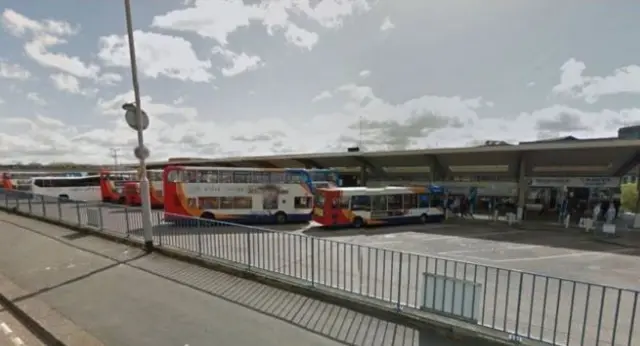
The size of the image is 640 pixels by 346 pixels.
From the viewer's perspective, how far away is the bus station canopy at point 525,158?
18.0 meters

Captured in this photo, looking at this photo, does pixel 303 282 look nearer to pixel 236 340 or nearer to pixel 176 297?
pixel 236 340

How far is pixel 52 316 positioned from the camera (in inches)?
167

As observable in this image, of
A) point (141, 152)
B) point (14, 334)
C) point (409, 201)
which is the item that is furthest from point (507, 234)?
point (14, 334)

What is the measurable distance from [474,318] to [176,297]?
4158 mm

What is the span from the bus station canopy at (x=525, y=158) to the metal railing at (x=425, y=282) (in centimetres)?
1397

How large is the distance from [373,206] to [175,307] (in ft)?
44.3

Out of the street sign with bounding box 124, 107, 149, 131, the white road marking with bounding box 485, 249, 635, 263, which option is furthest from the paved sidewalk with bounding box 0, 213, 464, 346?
the white road marking with bounding box 485, 249, 635, 263

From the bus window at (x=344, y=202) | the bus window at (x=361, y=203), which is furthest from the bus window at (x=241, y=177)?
the bus window at (x=361, y=203)

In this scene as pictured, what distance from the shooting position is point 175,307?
178 inches

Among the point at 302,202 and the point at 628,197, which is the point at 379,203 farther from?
the point at 628,197

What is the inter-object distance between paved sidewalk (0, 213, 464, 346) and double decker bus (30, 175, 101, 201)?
79.0 feet

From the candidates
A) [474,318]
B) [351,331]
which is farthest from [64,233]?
[474,318]

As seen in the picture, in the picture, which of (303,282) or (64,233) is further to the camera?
(64,233)

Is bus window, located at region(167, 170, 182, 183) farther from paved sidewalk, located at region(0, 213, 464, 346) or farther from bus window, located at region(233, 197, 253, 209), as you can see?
paved sidewalk, located at region(0, 213, 464, 346)
